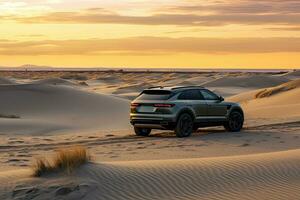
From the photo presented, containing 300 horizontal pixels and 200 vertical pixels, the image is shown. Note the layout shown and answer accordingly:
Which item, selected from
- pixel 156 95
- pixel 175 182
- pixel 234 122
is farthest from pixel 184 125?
pixel 175 182

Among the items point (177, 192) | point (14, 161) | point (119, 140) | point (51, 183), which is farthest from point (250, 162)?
point (119, 140)

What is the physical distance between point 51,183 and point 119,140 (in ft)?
32.4

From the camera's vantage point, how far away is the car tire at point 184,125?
20.9 meters

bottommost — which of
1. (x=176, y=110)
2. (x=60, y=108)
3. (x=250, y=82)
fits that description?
(x=250, y=82)

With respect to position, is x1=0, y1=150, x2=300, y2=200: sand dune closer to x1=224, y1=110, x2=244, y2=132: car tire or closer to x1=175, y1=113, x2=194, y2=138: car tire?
x1=175, y1=113, x2=194, y2=138: car tire

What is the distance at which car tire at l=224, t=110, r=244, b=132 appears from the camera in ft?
75.5

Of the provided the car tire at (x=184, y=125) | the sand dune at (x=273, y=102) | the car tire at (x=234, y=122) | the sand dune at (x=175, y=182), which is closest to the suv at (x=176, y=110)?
the car tire at (x=184, y=125)

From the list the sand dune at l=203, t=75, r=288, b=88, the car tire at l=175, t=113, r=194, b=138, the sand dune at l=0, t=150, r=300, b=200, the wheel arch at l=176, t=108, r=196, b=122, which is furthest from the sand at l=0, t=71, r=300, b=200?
the sand dune at l=203, t=75, r=288, b=88

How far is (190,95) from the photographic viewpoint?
71.1 ft

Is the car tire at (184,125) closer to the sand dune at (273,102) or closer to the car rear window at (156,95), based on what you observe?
the car rear window at (156,95)

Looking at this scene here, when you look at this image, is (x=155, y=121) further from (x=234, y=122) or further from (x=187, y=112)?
(x=234, y=122)

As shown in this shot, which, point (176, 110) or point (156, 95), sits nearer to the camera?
point (176, 110)

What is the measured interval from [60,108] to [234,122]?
60.7ft

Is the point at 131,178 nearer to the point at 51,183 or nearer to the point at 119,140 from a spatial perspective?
the point at 51,183
